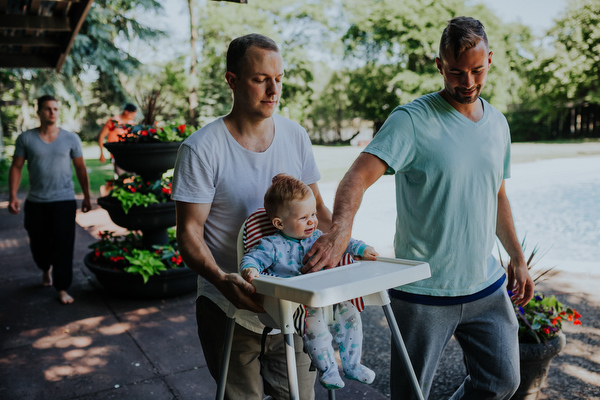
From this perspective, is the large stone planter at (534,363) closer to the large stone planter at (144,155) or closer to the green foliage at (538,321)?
the green foliage at (538,321)

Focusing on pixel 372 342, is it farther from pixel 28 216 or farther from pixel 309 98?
pixel 309 98

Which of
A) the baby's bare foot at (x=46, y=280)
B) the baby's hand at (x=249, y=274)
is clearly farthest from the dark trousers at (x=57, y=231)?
the baby's hand at (x=249, y=274)

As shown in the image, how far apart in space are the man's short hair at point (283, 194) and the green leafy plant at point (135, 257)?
11.6ft

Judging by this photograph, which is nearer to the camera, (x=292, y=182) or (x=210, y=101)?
(x=292, y=182)

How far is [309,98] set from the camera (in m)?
38.0

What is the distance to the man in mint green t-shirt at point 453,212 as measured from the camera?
6.89 feet

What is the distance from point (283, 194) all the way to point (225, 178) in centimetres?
28

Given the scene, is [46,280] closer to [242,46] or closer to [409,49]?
[242,46]

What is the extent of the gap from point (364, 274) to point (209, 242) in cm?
72

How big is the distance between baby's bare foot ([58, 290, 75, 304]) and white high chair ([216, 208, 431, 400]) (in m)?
3.94

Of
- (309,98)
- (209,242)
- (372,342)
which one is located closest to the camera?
(209,242)

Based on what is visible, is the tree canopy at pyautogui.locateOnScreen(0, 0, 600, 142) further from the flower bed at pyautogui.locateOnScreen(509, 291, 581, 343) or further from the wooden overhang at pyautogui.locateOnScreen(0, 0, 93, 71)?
the flower bed at pyautogui.locateOnScreen(509, 291, 581, 343)

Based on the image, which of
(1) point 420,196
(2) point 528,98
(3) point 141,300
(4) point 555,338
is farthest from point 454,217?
(2) point 528,98

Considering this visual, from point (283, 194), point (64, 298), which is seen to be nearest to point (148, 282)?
point (64, 298)
